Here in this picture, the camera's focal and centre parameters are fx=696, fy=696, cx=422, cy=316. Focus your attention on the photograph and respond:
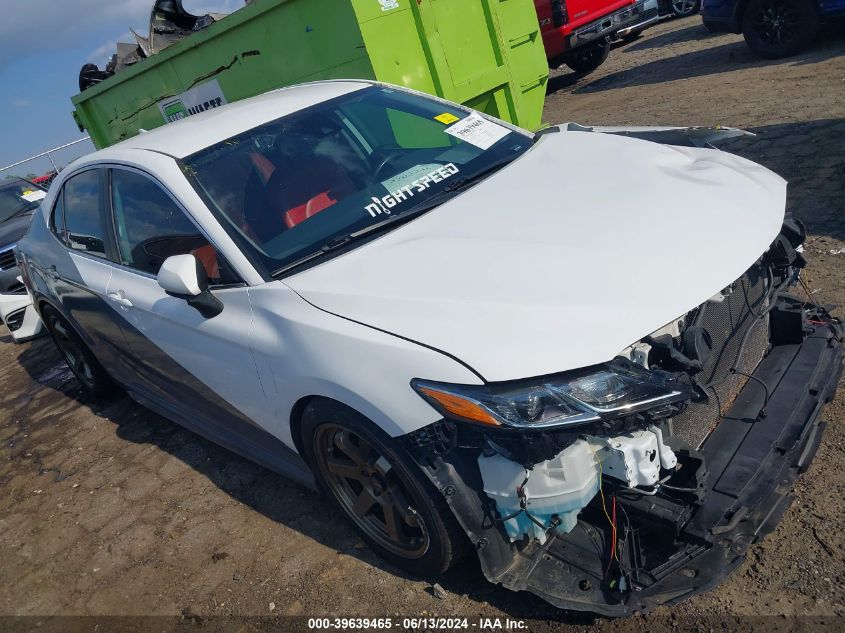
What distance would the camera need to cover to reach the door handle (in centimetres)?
355

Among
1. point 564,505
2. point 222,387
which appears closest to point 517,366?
point 564,505

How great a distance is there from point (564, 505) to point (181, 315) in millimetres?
1894

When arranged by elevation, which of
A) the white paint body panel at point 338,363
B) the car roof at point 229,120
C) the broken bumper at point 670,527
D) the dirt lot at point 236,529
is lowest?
the dirt lot at point 236,529

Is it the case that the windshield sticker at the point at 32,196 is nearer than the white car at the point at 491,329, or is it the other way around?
the white car at the point at 491,329

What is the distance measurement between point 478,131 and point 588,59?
990 cm

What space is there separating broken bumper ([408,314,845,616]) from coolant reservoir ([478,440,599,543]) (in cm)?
8

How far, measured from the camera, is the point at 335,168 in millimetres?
3207

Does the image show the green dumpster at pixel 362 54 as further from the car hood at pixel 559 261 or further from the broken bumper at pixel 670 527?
the broken bumper at pixel 670 527

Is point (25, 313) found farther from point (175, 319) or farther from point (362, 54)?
point (175, 319)

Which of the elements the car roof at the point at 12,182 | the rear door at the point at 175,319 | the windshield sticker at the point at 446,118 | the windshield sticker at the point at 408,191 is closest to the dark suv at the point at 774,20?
the windshield sticker at the point at 446,118

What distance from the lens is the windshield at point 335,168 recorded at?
9.51 feet

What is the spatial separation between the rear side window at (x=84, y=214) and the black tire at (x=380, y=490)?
1.90 meters

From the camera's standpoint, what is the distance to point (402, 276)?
2488mm

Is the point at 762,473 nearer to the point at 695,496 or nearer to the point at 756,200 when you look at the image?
the point at 695,496
